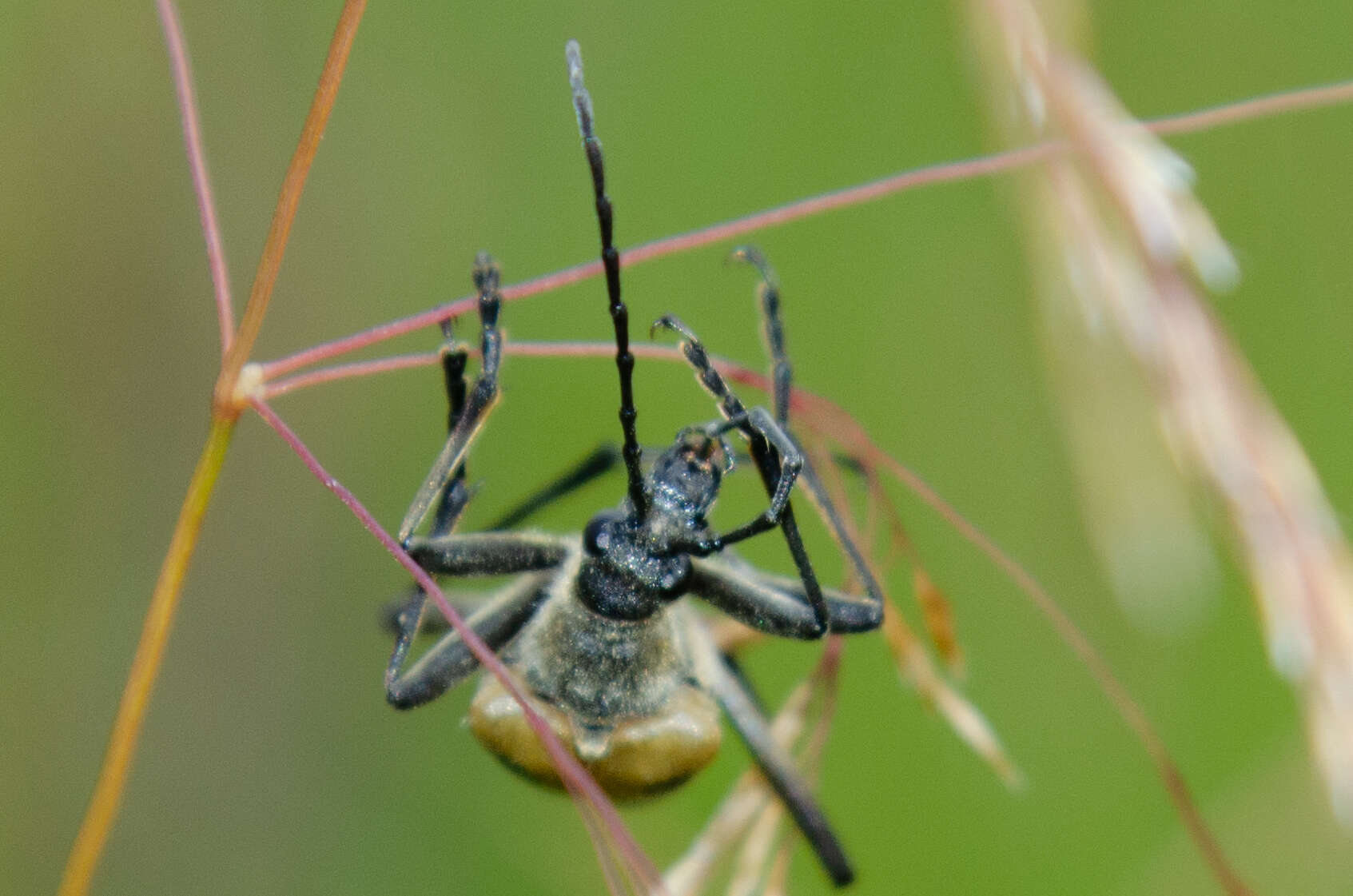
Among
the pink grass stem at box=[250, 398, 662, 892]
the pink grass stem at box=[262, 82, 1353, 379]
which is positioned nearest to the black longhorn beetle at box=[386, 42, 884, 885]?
the pink grass stem at box=[262, 82, 1353, 379]

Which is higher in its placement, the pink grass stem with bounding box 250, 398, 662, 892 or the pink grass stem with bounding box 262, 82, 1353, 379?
the pink grass stem with bounding box 262, 82, 1353, 379

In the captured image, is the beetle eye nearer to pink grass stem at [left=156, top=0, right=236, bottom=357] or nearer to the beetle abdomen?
the beetle abdomen

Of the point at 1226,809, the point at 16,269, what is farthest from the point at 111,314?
the point at 1226,809

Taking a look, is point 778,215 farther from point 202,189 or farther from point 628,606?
point 628,606

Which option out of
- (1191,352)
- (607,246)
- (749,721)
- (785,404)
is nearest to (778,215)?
(607,246)

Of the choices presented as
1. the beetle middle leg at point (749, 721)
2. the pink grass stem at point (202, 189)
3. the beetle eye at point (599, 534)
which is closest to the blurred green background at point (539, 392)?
the beetle middle leg at point (749, 721)

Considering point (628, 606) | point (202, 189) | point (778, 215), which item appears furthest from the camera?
point (628, 606)

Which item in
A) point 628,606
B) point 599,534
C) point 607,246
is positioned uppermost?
point 607,246
